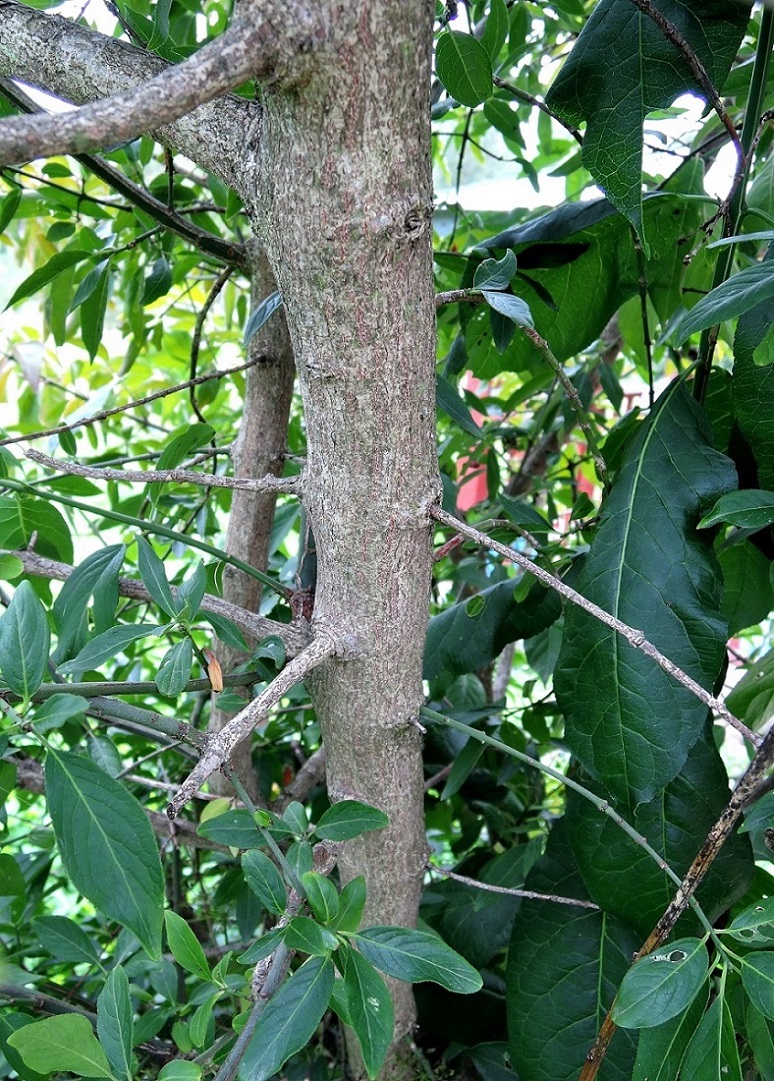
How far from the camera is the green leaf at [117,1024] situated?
343mm

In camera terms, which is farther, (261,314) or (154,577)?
(261,314)

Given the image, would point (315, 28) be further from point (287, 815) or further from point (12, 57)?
point (287, 815)

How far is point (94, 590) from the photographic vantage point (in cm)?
44

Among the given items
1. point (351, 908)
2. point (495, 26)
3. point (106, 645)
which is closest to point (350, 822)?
point (351, 908)

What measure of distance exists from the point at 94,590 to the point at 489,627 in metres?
0.27

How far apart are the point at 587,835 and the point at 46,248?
0.84 m

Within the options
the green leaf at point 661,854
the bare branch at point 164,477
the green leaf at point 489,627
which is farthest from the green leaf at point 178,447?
the green leaf at point 661,854

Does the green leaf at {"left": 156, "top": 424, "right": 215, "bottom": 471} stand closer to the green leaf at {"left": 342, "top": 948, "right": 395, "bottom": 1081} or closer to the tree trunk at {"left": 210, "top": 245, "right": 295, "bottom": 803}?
the tree trunk at {"left": 210, "top": 245, "right": 295, "bottom": 803}

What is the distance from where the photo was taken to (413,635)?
444 mm

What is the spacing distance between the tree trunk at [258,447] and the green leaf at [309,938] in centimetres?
31

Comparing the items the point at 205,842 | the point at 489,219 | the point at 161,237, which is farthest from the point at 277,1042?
the point at 489,219

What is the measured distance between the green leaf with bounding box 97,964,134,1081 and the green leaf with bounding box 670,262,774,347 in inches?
14.5

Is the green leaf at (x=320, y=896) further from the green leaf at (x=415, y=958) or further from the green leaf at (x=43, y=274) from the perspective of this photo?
the green leaf at (x=43, y=274)

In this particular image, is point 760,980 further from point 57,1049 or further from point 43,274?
point 43,274
